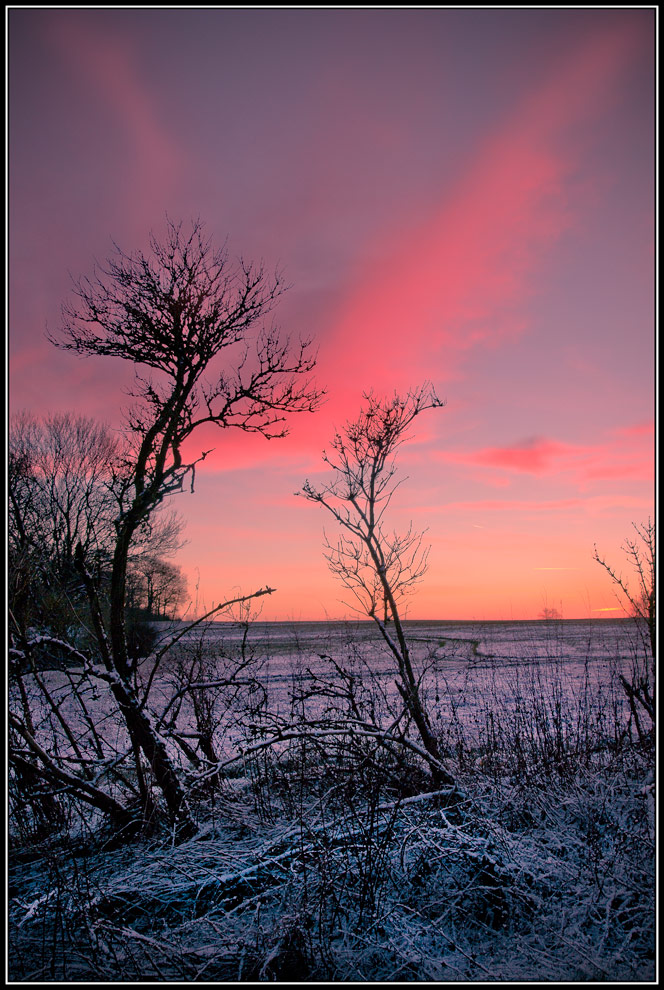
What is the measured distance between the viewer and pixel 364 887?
11.4ft

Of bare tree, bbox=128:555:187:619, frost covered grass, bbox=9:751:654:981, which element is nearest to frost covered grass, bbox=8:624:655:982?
frost covered grass, bbox=9:751:654:981

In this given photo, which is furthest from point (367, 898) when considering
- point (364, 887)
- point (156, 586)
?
point (156, 586)

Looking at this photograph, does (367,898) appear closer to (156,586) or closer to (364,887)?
(364,887)

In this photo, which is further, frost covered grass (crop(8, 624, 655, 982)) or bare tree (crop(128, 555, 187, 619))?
bare tree (crop(128, 555, 187, 619))

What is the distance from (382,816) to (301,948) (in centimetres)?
141

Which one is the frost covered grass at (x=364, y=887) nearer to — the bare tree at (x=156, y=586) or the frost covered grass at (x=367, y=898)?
the frost covered grass at (x=367, y=898)

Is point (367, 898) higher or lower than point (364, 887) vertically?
lower

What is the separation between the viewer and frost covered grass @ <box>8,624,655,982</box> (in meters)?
3.14

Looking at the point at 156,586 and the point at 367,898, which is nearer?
the point at 367,898

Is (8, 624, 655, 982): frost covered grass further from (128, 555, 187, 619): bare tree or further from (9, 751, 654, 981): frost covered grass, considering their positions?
(128, 555, 187, 619): bare tree

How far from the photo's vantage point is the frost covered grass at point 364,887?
314 cm

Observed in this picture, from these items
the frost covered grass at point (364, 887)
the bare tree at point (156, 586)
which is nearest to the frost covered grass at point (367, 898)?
the frost covered grass at point (364, 887)

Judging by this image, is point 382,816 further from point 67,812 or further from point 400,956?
point 67,812

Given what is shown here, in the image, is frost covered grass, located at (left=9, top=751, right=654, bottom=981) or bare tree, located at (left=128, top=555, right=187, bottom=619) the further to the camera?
bare tree, located at (left=128, top=555, right=187, bottom=619)
